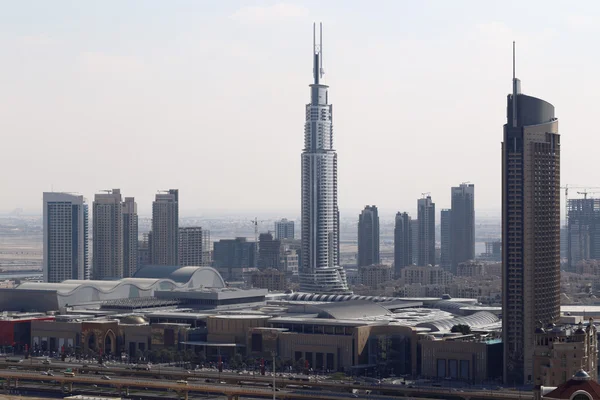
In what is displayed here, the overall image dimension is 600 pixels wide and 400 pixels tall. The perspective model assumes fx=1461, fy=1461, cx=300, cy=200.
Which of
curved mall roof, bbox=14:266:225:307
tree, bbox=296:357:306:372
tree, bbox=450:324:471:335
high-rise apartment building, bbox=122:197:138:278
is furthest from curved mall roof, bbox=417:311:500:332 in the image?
high-rise apartment building, bbox=122:197:138:278

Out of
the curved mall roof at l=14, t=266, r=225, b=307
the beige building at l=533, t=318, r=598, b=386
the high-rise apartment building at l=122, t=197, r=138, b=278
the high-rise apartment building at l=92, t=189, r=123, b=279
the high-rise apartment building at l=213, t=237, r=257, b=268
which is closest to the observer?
the beige building at l=533, t=318, r=598, b=386

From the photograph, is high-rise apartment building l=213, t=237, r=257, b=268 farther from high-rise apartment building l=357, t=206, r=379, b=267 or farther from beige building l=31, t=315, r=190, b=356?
beige building l=31, t=315, r=190, b=356

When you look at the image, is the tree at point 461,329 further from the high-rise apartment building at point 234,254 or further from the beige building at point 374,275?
the high-rise apartment building at point 234,254

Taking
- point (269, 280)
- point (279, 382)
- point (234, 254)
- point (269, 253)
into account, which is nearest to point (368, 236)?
point (269, 253)

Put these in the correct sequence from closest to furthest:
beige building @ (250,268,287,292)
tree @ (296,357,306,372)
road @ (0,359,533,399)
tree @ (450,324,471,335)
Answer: road @ (0,359,533,399) → tree @ (296,357,306,372) → tree @ (450,324,471,335) → beige building @ (250,268,287,292)

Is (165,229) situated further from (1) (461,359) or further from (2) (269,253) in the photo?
(1) (461,359)

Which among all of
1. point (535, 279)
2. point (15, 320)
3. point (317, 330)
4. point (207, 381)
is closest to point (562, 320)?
point (535, 279)
